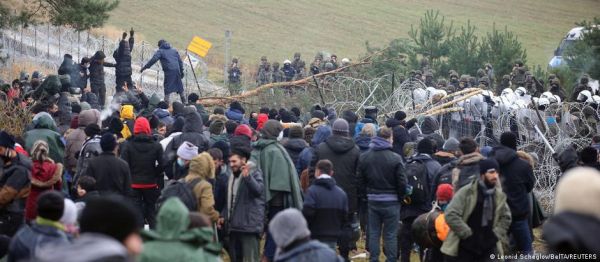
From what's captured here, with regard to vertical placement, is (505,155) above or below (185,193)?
above

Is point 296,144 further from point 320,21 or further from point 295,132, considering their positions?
point 320,21

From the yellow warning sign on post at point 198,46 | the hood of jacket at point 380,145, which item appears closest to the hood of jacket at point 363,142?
the hood of jacket at point 380,145

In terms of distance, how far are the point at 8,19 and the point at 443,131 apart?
9.53m

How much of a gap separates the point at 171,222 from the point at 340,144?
249 inches

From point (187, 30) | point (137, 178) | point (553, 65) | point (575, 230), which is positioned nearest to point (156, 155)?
point (137, 178)

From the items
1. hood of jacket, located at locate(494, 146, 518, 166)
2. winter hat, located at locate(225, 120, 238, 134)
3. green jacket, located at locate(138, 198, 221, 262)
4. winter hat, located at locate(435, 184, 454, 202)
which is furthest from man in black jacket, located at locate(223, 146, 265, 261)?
green jacket, located at locate(138, 198, 221, 262)

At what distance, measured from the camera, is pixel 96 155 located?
1244 centimetres

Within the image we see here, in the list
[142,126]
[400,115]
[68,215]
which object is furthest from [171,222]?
[400,115]

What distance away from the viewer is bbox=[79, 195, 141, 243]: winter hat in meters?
5.38

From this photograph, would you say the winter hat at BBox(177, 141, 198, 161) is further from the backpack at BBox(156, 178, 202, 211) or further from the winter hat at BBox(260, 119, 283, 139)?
the backpack at BBox(156, 178, 202, 211)

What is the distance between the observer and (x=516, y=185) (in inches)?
469

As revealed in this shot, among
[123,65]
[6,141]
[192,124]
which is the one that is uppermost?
[123,65]

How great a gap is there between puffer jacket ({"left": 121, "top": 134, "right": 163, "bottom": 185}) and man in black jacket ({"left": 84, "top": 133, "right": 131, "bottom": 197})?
3.35 ft

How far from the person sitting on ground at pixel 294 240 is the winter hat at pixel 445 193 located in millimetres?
4113
